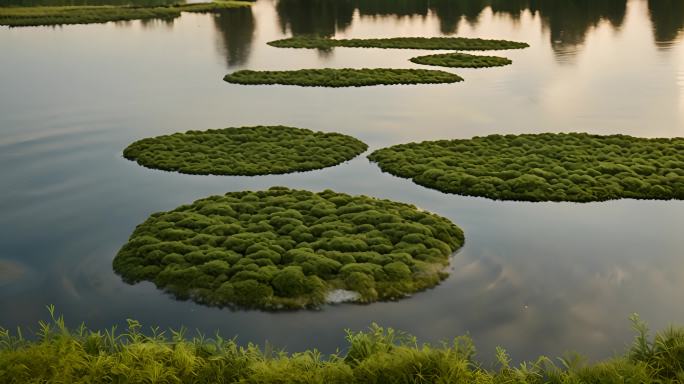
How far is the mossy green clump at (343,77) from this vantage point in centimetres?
5641

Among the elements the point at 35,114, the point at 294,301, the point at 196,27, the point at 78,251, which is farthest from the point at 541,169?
the point at 196,27

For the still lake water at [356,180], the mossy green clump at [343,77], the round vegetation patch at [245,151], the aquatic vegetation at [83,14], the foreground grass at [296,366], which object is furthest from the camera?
the aquatic vegetation at [83,14]

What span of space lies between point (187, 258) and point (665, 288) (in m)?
13.9

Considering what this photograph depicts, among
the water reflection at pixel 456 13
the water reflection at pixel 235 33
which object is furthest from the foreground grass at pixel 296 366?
the water reflection at pixel 456 13

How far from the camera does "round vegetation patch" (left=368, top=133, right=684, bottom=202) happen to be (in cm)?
2998

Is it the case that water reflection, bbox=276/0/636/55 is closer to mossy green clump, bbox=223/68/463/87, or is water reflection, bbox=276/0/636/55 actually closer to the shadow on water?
the shadow on water

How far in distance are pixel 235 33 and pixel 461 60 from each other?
3852 centimetres

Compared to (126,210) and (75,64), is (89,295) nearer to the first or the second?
(126,210)

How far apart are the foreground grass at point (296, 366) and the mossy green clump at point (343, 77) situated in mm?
41226

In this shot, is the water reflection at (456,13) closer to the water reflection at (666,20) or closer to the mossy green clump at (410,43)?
the water reflection at (666,20)

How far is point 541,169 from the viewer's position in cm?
3259

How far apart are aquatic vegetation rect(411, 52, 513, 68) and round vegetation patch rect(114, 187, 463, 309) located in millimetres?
39479

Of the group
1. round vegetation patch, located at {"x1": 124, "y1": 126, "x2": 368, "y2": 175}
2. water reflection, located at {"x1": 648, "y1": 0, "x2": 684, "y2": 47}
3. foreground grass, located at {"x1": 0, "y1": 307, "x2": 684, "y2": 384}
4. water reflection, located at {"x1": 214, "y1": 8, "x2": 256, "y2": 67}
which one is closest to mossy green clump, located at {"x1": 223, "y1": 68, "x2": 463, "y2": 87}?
water reflection, located at {"x1": 214, "y1": 8, "x2": 256, "y2": 67}

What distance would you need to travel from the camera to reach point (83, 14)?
370 ft
